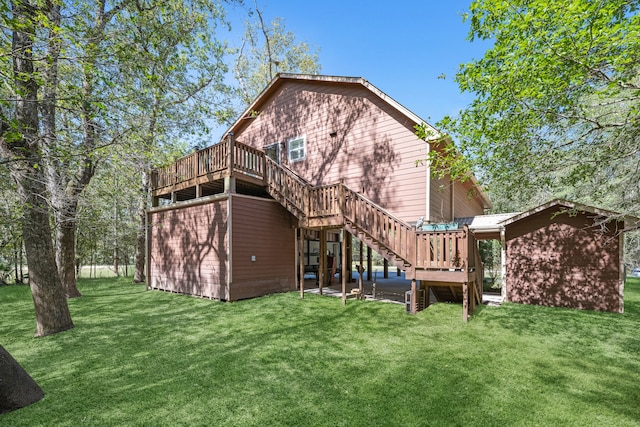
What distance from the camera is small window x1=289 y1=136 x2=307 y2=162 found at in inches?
505

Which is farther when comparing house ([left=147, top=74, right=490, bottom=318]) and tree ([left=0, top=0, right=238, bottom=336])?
house ([left=147, top=74, right=490, bottom=318])

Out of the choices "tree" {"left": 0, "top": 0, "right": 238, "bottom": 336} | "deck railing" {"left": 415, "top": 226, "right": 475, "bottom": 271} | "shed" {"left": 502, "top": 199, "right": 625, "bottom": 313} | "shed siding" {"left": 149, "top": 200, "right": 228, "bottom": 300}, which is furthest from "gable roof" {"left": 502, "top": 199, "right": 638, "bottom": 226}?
"tree" {"left": 0, "top": 0, "right": 238, "bottom": 336}

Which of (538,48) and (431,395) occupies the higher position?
(538,48)

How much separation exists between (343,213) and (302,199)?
1893 millimetres

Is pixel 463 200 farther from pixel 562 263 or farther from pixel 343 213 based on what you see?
pixel 343 213

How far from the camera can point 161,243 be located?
13.1 metres

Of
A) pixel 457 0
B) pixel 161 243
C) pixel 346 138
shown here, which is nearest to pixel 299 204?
pixel 346 138

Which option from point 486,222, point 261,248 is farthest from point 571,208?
point 261,248

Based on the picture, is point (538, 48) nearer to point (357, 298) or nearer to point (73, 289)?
point (357, 298)

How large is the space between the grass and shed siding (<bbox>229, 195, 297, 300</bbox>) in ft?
5.90

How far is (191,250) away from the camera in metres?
11.5

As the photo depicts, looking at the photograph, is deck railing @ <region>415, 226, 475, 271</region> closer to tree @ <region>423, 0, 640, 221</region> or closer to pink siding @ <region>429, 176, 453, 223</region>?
tree @ <region>423, 0, 640, 221</region>

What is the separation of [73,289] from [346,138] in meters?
12.8

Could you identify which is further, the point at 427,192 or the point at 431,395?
the point at 427,192
